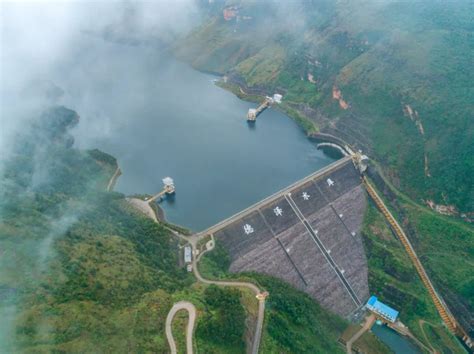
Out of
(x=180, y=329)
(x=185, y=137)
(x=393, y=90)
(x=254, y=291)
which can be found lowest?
(x=180, y=329)

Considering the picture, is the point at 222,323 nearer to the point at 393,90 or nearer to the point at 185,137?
the point at 185,137

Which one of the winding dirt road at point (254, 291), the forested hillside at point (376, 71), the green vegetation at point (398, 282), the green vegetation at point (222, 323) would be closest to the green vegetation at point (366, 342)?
the green vegetation at point (398, 282)

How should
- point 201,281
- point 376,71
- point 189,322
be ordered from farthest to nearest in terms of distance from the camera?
1. point 376,71
2. point 201,281
3. point 189,322

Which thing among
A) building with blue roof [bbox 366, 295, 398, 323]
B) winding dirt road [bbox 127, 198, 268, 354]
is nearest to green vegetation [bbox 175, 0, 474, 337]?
building with blue roof [bbox 366, 295, 398, 323]

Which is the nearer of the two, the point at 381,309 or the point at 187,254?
the point at 187,254

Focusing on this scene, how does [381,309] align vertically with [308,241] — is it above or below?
below

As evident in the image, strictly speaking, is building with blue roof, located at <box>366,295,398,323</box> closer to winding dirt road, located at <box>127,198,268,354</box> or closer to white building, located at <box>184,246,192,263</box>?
winding dirt road, located at <box>127,198,268,354</box>

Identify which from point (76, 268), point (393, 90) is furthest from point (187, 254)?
point (393, 90)
